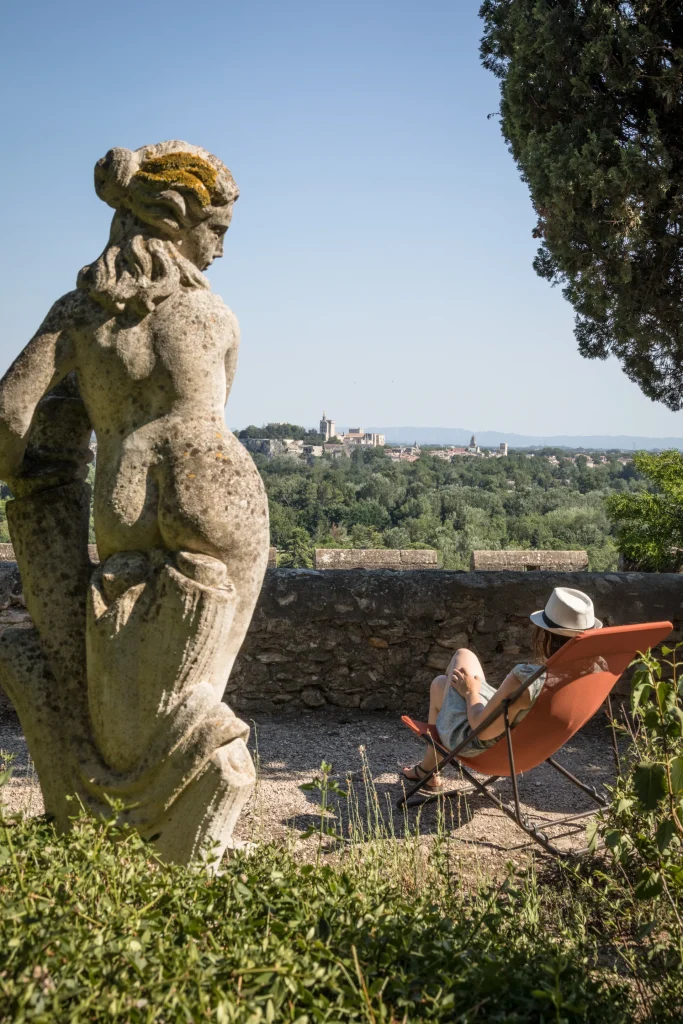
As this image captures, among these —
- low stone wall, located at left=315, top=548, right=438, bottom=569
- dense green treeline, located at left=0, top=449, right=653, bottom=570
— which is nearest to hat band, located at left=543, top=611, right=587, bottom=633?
low stone wall, located at left=315, top=548, right=438, bottom=569

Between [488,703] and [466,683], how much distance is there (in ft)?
1.17

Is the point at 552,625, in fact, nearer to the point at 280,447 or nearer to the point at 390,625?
the point at 390,625

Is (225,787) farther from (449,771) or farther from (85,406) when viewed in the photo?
(449,771)

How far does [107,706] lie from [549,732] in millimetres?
2224

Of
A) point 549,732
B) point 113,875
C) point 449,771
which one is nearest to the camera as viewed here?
point 113,875

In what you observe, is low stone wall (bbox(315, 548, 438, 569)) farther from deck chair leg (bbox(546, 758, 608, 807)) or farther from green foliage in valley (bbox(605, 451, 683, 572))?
deck chair leg (bbox(546, 758, 608, 807))

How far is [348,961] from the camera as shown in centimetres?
162

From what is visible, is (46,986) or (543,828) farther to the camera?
(543,828)

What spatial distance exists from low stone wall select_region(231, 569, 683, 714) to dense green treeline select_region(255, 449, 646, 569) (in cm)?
577

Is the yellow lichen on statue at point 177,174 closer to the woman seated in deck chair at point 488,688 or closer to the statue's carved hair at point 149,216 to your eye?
the statue's carved hair at point 149,216

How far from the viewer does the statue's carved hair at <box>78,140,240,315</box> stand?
2.62m

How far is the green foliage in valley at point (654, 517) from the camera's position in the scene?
318 inches

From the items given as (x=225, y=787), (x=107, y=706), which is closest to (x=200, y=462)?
(x=107, y=706)

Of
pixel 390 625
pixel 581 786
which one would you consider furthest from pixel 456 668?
pixel 390 625
